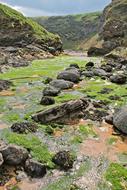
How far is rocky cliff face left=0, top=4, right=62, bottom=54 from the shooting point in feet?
372

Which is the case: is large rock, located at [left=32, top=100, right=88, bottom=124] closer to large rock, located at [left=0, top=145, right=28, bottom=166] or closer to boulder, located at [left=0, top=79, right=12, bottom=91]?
large rock, located at [left=0, top=145, right=28, bottom=166]

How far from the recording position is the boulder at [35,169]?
2500 centimetres

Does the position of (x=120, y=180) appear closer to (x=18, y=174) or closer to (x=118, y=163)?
(x=118, y=163)

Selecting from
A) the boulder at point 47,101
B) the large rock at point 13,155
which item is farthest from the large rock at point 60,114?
the large rock at point 13,155

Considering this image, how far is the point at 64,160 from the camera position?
2614cm

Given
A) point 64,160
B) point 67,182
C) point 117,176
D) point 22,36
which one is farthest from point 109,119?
point 22,36

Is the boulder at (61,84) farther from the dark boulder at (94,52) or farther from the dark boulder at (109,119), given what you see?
the dark boulder at (94,52)

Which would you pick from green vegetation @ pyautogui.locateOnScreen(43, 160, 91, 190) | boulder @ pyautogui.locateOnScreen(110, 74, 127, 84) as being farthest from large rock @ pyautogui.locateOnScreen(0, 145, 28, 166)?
boulder @ pyautogui.locateOnScreen(110, 74, 127, 84)

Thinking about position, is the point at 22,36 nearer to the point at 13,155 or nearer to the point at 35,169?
the point at 13,155

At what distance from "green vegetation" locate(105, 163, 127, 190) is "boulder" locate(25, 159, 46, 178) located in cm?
399

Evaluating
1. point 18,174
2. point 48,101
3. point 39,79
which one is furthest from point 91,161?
point 39,79

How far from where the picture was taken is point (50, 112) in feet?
112

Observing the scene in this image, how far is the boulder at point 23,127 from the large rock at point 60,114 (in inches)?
62.5

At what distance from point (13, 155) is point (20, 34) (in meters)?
93.6
